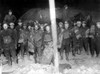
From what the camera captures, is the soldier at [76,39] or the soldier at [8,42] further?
the soldier at [76,39]

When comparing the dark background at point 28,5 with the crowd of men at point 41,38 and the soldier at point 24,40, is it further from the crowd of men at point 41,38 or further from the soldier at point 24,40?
the soldier at point 24,40

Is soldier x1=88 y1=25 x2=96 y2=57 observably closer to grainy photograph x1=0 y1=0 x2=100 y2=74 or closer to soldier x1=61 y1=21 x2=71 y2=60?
grainy photograph x1=0 y1=0 x2=100 y2=74

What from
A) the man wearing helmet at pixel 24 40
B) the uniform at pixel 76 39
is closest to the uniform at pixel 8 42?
the man wearing helmet at pixel 24 40

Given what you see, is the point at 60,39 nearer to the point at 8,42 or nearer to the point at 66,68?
the point at 66,68

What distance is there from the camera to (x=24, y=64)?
623cm

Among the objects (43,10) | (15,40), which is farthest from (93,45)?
(15,40)

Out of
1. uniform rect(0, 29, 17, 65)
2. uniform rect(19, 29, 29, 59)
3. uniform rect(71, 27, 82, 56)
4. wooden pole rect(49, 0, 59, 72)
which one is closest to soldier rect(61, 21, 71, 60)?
uniform rect(71, 27, 82, 56)

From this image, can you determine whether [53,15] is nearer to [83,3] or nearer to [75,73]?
[83,3]

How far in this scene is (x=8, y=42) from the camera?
21.0 feet

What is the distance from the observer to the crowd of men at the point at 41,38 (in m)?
6.40

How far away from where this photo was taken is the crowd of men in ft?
21.0

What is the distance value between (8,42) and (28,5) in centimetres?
136

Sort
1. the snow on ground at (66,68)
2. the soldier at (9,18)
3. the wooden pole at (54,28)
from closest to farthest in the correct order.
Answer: the snow on ground at (66,68) < the wooden pole at (54,28) < the soldier at (9,18)

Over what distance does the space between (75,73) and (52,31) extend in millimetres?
1347
